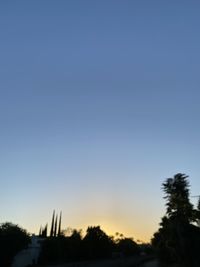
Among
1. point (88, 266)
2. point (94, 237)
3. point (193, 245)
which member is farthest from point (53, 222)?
point (193, 245)

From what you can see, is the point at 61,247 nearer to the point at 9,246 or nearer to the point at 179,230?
the point at 9,246

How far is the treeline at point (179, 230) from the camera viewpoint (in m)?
63.5

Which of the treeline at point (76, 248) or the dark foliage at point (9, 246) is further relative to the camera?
the treeline at point (76, 248)

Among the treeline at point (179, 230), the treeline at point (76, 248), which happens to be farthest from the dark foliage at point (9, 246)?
the treeline at point (179, 230)

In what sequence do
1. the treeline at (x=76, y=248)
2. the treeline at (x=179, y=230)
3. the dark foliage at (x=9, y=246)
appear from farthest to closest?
1. the treeline at (x=76, y=248)
2. the dark foliage at (x=9, y=246)
3. the treeline at (x=179, y=230)

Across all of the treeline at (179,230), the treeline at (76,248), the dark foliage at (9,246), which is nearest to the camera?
the treeline at (179,230)

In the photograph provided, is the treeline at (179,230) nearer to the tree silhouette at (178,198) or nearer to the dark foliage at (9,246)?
the tree silhouette at (178,198)

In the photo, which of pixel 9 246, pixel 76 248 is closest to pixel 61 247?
pixel 76 248

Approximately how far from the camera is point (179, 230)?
6588 centimetres

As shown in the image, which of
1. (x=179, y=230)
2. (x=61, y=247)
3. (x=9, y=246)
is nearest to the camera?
(x=179, y=230)

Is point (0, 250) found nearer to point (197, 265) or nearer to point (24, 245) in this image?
point (24, 245)

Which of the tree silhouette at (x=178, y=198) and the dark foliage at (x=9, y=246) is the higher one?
the tree silhouette at (x=178, y=198)

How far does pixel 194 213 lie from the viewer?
261 ft

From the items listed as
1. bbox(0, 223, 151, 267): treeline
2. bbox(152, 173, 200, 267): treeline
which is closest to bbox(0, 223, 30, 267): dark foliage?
bbox(0, 223, 151, 267): treeline
